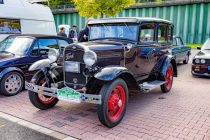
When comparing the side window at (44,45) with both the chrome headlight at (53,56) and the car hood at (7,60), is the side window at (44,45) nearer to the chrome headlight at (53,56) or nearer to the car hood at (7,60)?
the car hood at (7,60)

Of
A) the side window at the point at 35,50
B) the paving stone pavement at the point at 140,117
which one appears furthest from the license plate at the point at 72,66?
the side window at the point at 35,50

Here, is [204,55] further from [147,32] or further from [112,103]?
[112,103]

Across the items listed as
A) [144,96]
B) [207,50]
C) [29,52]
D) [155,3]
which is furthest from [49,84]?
[155,3]

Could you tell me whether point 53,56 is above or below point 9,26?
below

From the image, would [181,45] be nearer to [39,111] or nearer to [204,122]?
[204,122]

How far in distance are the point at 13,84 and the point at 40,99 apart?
63.4 inches

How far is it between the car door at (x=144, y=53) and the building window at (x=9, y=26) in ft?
21.9

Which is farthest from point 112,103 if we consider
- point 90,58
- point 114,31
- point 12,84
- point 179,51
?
point 179,51

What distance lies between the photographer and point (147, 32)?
6402 millimetres

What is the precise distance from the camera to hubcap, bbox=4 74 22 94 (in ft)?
21.4

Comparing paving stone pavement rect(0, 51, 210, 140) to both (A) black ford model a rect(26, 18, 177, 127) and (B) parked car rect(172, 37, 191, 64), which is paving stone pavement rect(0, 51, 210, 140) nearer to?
(A) black ford model a rect(26, 18, 177, 127)

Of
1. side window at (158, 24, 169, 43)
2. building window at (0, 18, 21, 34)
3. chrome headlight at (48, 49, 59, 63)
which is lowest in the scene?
chrome headlight at (48, 49, 59, 63)

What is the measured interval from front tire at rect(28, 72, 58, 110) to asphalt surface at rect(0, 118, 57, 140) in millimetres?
720

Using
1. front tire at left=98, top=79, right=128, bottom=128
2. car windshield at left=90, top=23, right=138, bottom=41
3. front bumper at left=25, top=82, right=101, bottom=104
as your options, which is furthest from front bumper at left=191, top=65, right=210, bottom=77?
front bumper at left=25, top=82, right=101, bottom=104
